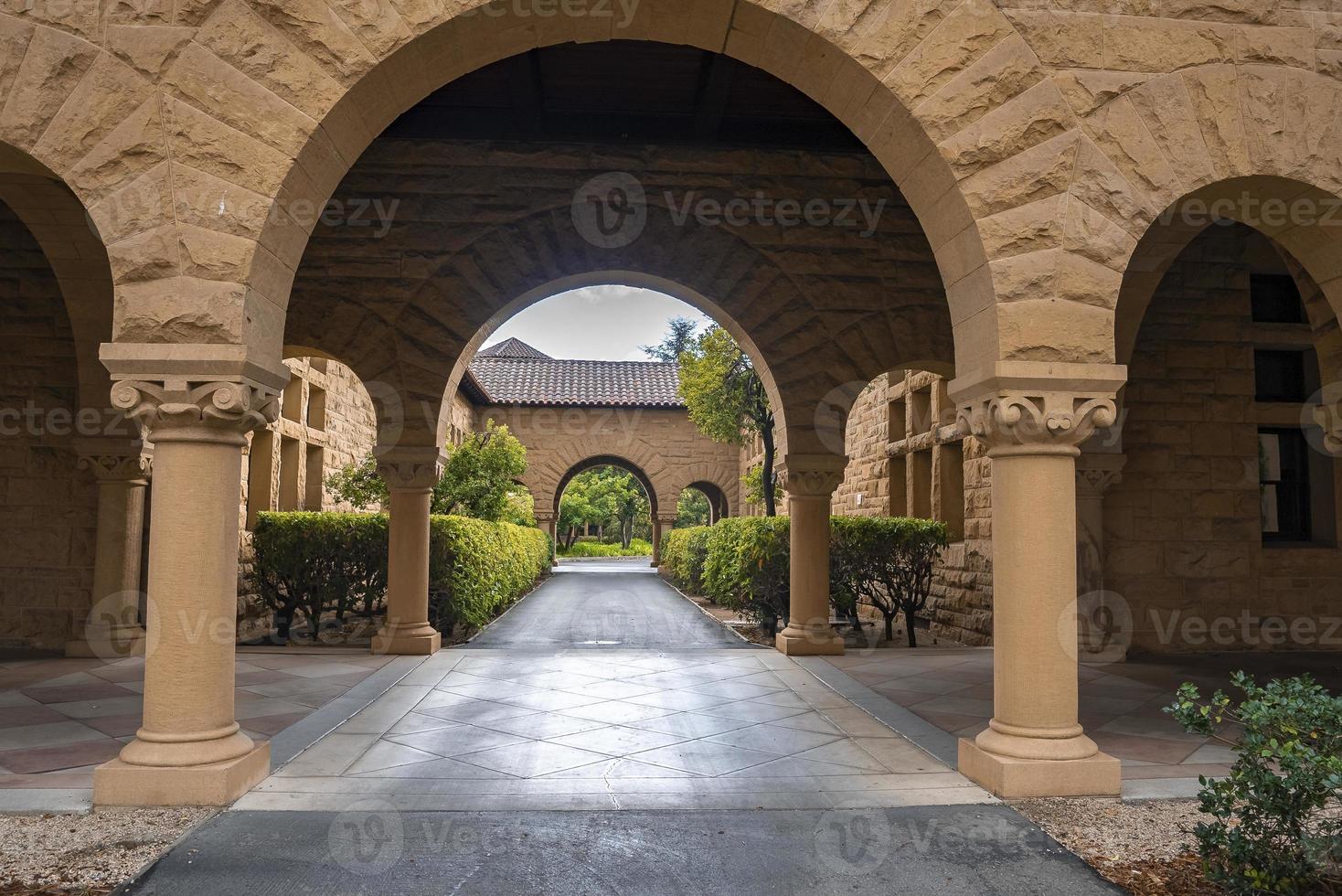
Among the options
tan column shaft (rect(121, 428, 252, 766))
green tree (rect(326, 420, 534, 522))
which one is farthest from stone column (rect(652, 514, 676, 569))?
tan column shaft (rect(121, 428, 252, 766))

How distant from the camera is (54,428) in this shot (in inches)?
337

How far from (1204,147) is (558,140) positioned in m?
5.46

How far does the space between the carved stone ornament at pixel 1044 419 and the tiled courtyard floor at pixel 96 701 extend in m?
4.31

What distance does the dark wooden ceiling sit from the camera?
6.91m

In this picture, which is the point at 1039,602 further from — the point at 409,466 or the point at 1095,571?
the point at 409,466

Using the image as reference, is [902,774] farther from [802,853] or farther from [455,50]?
[455,50]

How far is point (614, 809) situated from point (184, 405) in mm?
2577

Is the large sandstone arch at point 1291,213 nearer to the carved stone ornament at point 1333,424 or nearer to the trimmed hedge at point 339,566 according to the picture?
the carved stone ornament at point 1333,424

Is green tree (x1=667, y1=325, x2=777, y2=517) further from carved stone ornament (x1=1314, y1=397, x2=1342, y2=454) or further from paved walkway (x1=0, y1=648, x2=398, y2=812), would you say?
carved stone ornament (x1=1314, y1=397, x2=1342, y2=454)

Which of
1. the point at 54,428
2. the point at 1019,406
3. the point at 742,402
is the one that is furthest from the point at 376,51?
the point at 742,402

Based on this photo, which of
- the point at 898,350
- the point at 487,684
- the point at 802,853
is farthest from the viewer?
the point at 898,350

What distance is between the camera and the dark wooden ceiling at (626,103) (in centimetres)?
691

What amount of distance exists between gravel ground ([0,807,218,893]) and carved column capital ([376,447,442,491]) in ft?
17.2

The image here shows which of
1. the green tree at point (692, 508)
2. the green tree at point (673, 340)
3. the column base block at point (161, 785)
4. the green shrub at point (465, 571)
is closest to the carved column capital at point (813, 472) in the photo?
the green shrub at point (465, 571)
